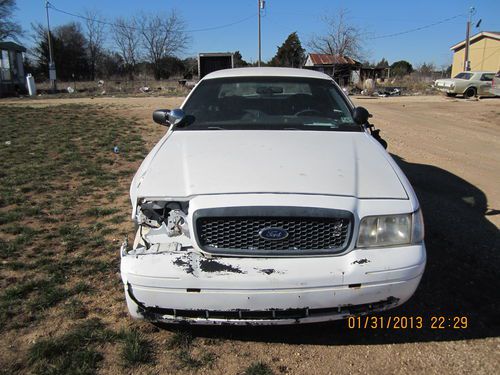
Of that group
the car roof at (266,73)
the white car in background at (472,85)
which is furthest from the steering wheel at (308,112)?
the white car in background at (472,85)

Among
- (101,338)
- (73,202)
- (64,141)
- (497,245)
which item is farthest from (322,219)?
(64,141)

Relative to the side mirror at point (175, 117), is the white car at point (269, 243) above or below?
below

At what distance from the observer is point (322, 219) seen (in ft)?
7.60

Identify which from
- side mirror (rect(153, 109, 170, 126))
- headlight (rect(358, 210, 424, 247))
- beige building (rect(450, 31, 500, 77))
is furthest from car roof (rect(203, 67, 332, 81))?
beige building (rect(450, 31, 500, 77))

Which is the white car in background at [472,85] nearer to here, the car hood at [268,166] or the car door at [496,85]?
the car door at [496,85]

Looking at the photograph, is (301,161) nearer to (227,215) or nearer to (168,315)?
(227,215)

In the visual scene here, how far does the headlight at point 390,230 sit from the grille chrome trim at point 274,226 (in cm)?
10

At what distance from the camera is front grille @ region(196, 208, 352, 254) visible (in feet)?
7.57

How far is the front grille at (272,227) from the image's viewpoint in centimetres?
231

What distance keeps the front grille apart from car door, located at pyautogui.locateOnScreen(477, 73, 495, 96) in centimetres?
2688

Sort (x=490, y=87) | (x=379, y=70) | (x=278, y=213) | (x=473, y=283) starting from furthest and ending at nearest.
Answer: (x=379, y=70) → (x=490, y=87) → (x=473, y=283) → (x=278, y=213)

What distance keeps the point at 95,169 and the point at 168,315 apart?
16.4 feet

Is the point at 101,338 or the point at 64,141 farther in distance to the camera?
the point at 64,141

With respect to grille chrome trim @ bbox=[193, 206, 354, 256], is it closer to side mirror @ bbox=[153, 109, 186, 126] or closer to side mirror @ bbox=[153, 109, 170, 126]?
side mirror @ bbox=[153, 109, 186, 126]
